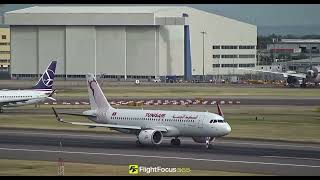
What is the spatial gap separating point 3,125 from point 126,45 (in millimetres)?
128293

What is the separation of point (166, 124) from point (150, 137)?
2.20 metres

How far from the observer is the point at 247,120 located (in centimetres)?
7175

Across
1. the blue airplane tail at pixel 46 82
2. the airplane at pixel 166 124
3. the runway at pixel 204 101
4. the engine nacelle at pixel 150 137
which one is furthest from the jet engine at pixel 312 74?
the engine nacelle at pixel 150 137

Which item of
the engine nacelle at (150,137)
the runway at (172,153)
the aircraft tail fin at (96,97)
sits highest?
the aircraft tail fin at (96,97)

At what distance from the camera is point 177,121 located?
5128 cm

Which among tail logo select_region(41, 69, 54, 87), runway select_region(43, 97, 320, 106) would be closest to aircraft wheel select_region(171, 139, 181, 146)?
tail logo select_region(41, 69, 54, 87)

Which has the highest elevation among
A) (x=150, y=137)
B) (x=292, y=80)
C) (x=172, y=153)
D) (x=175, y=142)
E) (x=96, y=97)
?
(x=292, y=80)

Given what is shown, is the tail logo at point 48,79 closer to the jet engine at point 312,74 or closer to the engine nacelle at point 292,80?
the engine nacelle at point 292,80

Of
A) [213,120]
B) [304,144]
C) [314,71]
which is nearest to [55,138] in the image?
[213,120]

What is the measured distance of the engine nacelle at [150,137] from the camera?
50.1m

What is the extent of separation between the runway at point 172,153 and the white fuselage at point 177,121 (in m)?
1.13

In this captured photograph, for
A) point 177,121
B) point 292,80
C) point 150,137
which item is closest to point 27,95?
point 177,121

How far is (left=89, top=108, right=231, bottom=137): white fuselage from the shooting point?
49.7m

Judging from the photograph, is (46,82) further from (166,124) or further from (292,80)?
(292,80)
